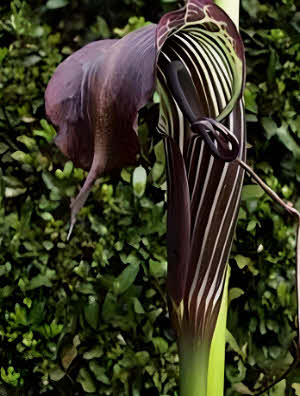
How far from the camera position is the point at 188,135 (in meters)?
0.49

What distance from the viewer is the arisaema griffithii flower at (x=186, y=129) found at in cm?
41

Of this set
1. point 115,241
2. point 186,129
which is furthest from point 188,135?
point 115,241

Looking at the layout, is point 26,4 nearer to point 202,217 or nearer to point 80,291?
point 80,291

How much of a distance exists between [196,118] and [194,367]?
208mm

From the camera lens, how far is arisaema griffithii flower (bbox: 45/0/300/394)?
411 millimetres

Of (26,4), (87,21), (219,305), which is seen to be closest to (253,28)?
(87,21)

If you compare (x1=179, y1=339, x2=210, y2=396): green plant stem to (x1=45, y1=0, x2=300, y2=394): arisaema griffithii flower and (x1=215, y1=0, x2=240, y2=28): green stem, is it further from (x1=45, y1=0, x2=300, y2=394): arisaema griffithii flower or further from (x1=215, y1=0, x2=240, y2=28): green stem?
(x1=215, y1=0, x2=240, y2=28): green stem

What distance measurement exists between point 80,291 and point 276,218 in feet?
1.18

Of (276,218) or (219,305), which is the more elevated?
(219,305)

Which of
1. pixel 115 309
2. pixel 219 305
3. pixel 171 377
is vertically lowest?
pixel 171 377

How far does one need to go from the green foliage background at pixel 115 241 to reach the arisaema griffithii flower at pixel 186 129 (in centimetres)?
48

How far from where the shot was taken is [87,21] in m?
1.04

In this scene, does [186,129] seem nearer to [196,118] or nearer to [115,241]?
[196,118]

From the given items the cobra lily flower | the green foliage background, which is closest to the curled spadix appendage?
the cobra lily flower
